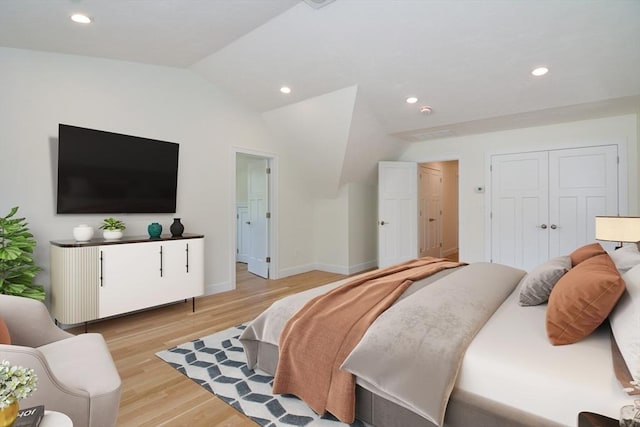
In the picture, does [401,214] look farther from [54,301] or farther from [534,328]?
[54,301]

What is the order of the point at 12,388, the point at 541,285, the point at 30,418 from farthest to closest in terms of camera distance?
the point at 541,285, the point at 30,418, the point at 12,388

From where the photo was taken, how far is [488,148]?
5.02 metres

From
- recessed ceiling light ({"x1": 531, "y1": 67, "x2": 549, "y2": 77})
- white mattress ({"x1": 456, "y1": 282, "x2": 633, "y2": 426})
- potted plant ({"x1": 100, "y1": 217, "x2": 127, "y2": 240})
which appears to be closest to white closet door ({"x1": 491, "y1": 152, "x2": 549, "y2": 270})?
recessed ceiling light ({"x1": 531, "y1": 67, "x2": 549, "y2": 77})

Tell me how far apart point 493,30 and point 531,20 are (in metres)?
0.27

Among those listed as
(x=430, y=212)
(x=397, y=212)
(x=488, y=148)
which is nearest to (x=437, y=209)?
(x=430, y=212)

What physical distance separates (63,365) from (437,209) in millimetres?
6447

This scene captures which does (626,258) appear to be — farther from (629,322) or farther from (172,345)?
(172,345)

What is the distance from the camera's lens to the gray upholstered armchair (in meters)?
1.23

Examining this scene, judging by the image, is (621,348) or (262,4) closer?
(621,348)

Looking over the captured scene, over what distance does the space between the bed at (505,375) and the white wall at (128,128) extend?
314 centimetres

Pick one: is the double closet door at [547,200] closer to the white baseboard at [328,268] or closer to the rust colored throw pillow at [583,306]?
the white baseboard at [328,268]

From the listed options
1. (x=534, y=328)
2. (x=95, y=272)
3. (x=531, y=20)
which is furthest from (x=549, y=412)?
(x=95, y=272)

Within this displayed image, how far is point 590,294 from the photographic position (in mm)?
1362

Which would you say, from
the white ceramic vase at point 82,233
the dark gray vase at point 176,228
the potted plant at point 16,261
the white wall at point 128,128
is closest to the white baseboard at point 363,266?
the white wall at point 128,128
